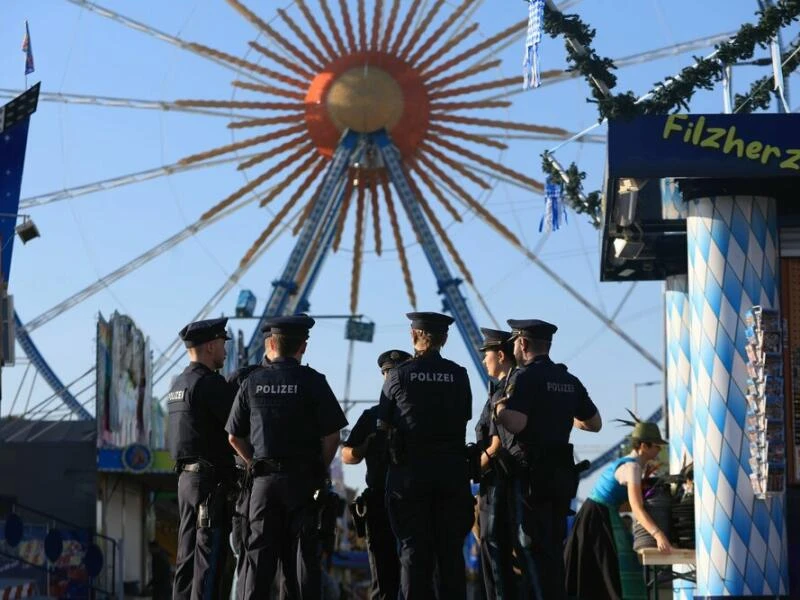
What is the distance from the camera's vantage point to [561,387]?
1054cm

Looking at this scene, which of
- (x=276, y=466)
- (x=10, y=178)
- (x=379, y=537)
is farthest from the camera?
(x=10, y=178)

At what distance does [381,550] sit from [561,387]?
1942mm

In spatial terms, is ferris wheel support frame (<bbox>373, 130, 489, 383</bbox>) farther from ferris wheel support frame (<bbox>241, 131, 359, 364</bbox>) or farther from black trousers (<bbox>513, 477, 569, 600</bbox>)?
black trousers (<bbox>513, 477, 569, 600</bbox>)

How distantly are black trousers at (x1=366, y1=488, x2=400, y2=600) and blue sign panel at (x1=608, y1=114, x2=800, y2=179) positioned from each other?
3.82 meters

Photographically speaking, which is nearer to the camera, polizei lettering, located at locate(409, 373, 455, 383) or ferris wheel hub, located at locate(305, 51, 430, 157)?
polizei lettering, located at locate(409, 373, 455, 383)

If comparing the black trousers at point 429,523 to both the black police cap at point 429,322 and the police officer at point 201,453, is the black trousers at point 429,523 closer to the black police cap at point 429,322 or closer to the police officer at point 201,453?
the black police cap at point 429,322

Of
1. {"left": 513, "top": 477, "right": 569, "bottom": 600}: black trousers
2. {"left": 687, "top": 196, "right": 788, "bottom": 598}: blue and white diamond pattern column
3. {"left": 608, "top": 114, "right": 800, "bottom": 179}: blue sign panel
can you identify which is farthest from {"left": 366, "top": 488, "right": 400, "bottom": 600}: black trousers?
{"left": 608, "top": 114, "right": 800, "bottom": 179}: blue sign panel

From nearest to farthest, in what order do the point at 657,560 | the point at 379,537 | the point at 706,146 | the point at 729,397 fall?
the point at 379,537 → the point at 657,560 → the point at 706,146 → the point at 729,397

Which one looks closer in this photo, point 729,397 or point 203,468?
point 203,468

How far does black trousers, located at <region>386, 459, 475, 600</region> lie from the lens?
10.1m

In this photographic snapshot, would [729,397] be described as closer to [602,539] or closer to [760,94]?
[602,539]

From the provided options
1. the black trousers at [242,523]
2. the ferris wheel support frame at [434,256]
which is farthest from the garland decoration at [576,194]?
the ferris wheel support frame at [434,256]

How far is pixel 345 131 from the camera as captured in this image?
39.3 meters

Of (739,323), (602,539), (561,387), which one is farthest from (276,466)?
(739,323)
